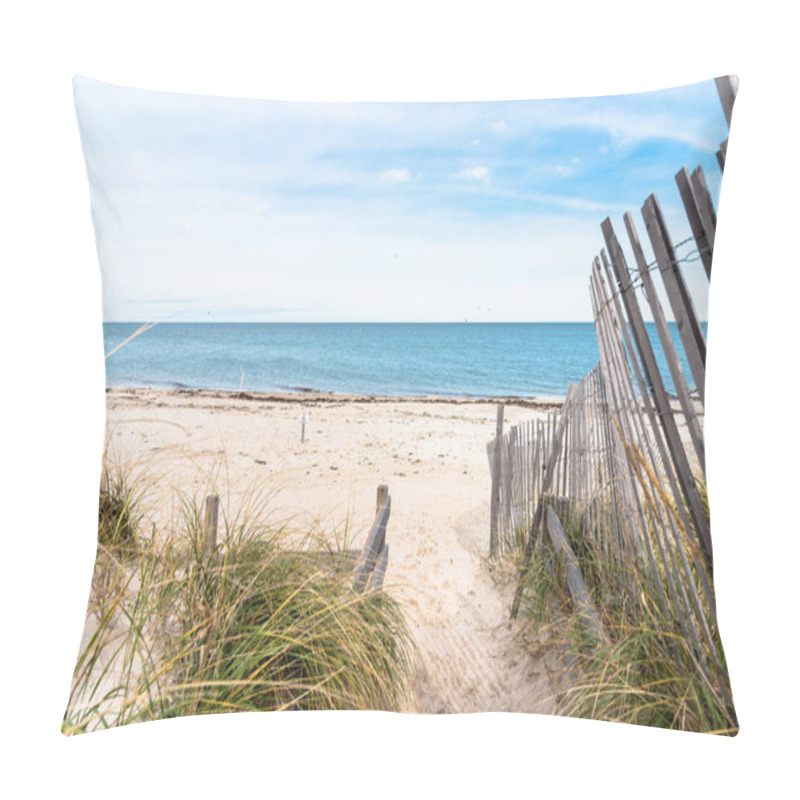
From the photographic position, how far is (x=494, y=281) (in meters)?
2.50

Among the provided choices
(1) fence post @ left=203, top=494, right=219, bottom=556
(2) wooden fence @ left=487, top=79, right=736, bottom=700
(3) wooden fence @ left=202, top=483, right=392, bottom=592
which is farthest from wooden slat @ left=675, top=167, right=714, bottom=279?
(1) fence post @ left=203, top=494, right=219, bottom=556

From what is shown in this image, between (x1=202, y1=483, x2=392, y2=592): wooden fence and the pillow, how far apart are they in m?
0.01

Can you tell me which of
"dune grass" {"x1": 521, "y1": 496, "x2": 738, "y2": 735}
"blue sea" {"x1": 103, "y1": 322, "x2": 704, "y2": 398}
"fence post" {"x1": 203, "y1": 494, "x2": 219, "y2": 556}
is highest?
"blue sea" {"x1": 103, "y1": 322, "x2": 704, "y2": 398}

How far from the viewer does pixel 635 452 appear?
Answer: 2.49 m

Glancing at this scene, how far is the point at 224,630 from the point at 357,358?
949 mm

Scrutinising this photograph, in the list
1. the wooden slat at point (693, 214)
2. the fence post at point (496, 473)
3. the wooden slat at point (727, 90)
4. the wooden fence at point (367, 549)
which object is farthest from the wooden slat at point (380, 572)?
the wooden slat at point (727, 90)

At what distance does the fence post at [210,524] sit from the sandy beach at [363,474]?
3 centimetres

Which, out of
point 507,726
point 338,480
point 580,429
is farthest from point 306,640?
point 580,429

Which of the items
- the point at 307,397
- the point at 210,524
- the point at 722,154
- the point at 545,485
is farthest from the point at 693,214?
the point at 210,524

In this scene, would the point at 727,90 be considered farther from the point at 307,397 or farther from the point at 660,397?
the point at 307,397

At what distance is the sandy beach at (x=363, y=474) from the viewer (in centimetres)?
239

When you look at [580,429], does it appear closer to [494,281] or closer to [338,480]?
[494,281]

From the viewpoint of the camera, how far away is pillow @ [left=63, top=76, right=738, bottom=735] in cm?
235

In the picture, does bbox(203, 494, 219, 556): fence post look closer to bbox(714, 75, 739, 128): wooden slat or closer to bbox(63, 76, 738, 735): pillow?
bbox(63, 76, 738, 735): pillow
